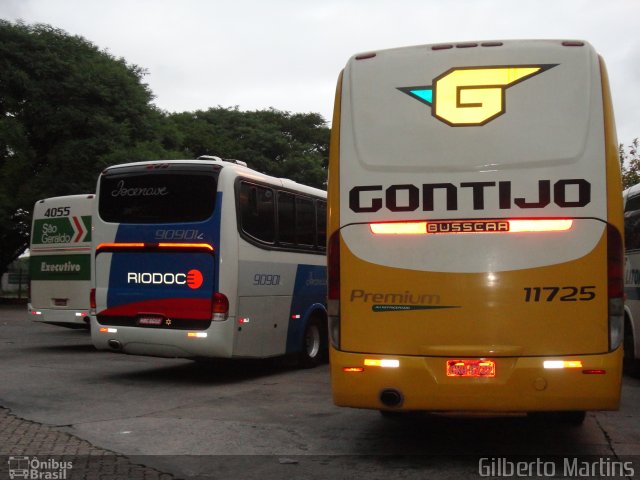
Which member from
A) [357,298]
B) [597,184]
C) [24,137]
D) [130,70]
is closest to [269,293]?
[357,298]

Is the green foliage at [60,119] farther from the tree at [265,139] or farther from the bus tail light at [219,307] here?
the bus tail light at [219,307]

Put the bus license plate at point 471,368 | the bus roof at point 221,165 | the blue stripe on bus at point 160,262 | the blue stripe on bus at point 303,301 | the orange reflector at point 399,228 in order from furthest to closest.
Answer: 1. the blue stripe on bus at point 303,301
2. the bus roof at point 221,165
3. the blue stripe on bus at point 160,262
4. the orange reflector at point 399,228
5. the bus license plate at point 471,368

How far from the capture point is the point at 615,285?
6.53 m

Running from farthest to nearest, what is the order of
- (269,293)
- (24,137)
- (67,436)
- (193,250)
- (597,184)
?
(24,137), (269,293), (193,250), (67,436), (597,184)

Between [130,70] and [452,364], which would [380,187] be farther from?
[130,70]

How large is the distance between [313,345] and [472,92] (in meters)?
8.53

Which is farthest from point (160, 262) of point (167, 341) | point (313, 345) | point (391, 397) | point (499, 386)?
point (499, 386)

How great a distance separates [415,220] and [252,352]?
6.17 m

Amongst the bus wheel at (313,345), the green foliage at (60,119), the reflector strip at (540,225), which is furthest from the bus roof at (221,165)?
the green foliage at (60,119)

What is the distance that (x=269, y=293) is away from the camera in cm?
1291

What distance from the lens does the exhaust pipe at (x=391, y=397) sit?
6.65 metres

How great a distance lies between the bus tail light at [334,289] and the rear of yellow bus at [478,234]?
1 centimetres

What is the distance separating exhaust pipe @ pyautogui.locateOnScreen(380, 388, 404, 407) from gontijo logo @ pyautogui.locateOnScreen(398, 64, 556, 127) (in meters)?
2.26

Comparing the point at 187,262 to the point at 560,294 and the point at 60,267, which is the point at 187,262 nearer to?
the point at 60,267
